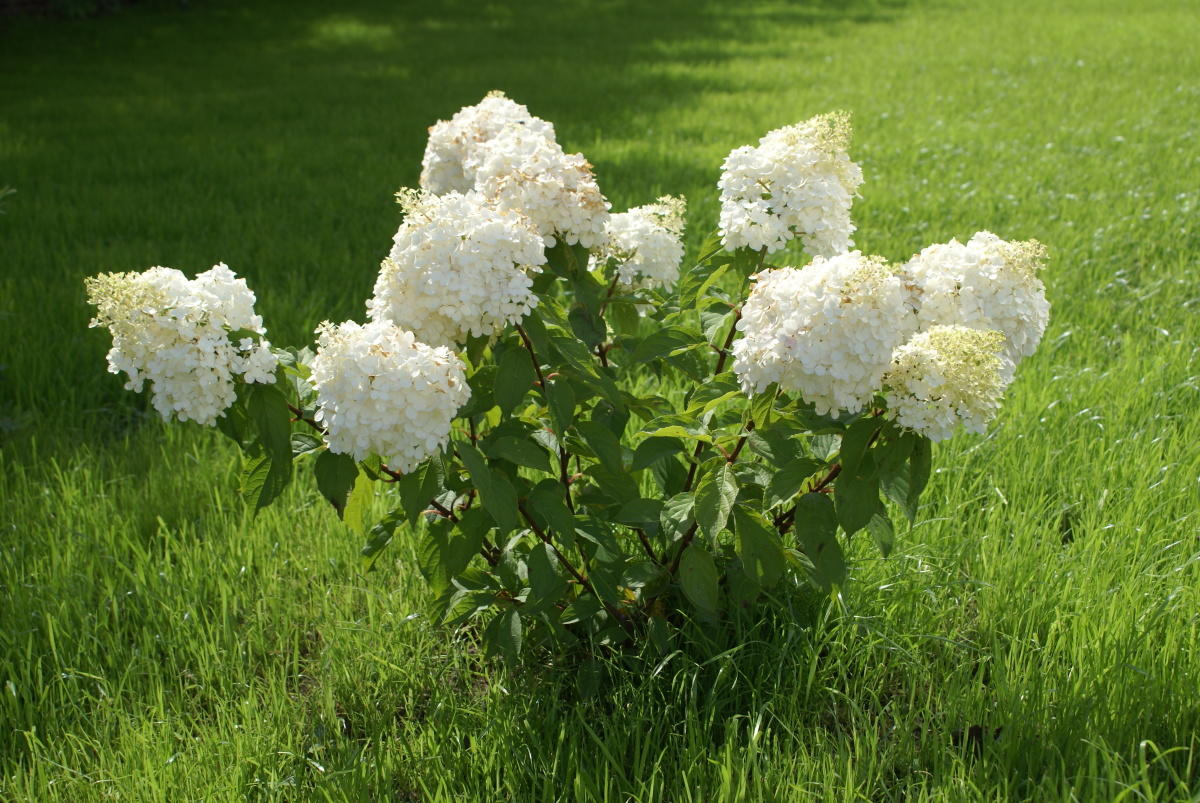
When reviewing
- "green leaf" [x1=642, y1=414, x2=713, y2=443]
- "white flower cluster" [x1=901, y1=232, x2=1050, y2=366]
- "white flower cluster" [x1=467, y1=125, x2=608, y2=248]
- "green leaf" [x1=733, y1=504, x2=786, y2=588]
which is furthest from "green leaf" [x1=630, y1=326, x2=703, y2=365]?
"white flower cluster" [x1=901, y1=232, x2=1050, y2=366]

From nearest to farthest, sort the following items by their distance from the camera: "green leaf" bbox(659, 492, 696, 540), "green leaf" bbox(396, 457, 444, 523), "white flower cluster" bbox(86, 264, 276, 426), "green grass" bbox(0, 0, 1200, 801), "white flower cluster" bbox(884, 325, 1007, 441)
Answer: "white flower cluster" bbox(884, 325, 1007, 441), "white flower cluster" bbox(86, 264, 276, 426), "green leaf" bbox(396, 457, 444, 523), "green leaf" bbox(659, 492, 696, 540), "green grass" bbox(0, 0, 1200, 801)

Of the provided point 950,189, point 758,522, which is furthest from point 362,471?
point 950,189

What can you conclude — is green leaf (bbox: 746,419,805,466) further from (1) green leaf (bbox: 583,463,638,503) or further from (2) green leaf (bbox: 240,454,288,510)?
(2) green leaf (bbox: 240,454,288,510)

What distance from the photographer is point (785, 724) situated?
2.06 metres

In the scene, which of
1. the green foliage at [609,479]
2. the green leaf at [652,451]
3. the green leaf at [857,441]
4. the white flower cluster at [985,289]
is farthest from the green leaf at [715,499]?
the white flower cluster at [985,289]

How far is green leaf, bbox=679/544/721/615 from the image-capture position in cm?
196

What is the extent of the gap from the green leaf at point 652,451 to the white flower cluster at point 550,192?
1.33ft

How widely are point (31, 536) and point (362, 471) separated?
1.55 metres

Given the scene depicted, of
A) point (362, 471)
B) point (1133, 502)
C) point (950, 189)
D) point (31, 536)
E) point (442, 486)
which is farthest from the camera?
point (950, 189)

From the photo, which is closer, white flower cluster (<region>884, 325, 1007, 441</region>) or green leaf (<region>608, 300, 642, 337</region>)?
white flower cluster (<region>884, 325, 1007, 441</region>)

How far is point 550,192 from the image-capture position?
181 centimetres

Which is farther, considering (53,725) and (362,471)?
(53,725)

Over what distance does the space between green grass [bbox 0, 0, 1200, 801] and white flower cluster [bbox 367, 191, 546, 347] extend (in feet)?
2.99

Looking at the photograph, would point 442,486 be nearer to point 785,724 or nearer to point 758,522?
point 758,522
